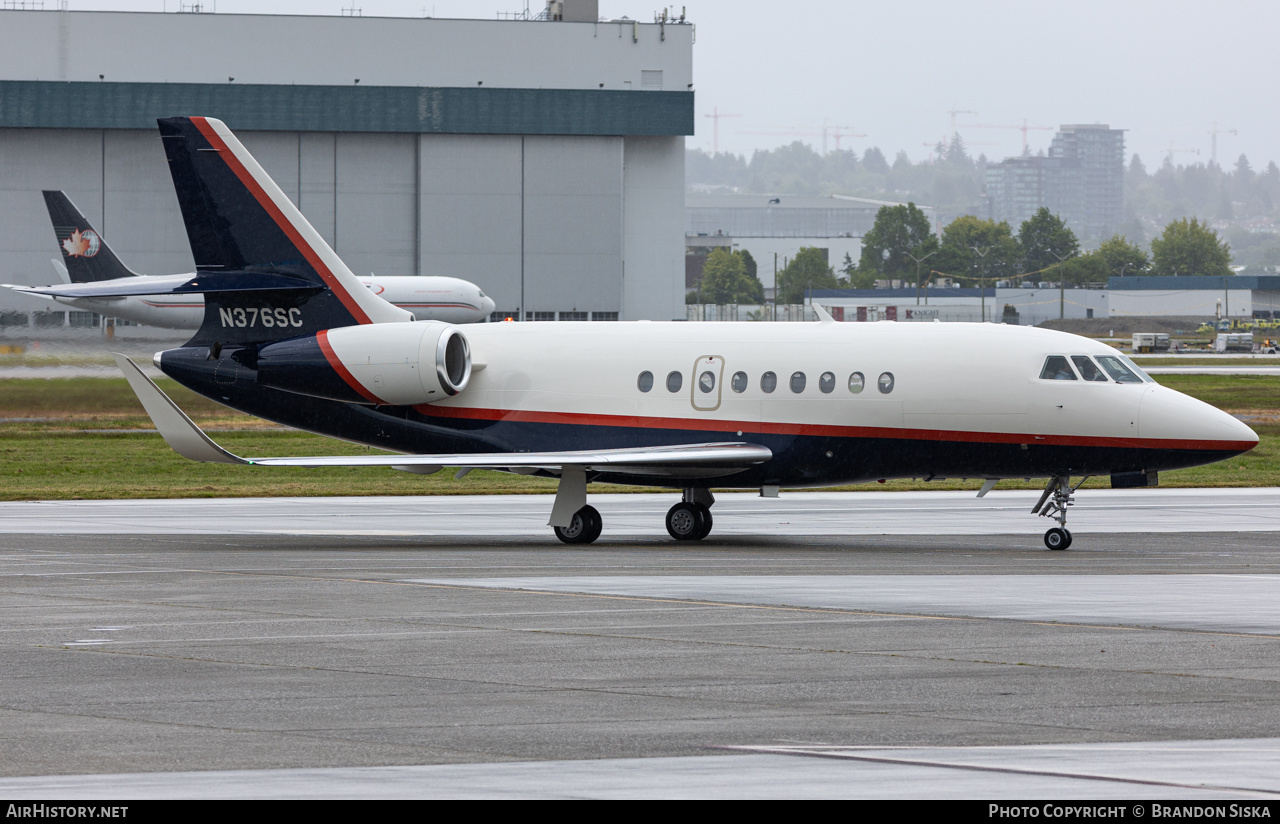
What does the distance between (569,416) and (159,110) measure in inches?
2797

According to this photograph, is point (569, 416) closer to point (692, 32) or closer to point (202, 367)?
point (202, 367)

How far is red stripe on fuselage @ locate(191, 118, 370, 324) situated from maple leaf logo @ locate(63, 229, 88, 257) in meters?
46.2

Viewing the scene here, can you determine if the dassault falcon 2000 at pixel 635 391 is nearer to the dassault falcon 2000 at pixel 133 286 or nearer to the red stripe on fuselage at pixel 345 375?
the red stripe on fuselage at pixel 345 375

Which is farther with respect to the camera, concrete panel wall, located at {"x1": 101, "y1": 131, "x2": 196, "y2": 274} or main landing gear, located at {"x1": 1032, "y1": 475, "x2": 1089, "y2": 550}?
concrete panel wall, located at {"x1": 101, "y1": 131, "x2": 196, "y2": 274}

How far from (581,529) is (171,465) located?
21.8 m

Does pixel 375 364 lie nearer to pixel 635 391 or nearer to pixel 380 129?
pixel 635 391

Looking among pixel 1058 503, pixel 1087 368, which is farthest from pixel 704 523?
Answer: pixel 1087 368

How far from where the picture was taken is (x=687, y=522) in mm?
25656

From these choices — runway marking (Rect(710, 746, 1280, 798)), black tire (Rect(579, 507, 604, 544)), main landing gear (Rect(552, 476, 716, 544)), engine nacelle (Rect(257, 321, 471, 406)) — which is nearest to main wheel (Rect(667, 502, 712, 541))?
main landing gear (Rect(552, 476, 716, 544))

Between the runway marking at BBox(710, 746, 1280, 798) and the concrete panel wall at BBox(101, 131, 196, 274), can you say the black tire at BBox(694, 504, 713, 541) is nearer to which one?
the runway marking at BBox(710, 746, 1280, 798)

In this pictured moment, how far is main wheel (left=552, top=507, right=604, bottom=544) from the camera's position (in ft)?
82.5

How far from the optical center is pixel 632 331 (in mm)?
26297

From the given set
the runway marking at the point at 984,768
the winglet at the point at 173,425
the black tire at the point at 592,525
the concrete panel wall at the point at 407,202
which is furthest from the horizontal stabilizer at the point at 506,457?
the concrete panel wall at the point at 407,202

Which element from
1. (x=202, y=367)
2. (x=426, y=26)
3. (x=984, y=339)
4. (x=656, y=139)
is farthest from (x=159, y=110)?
(x=984, y=339)
